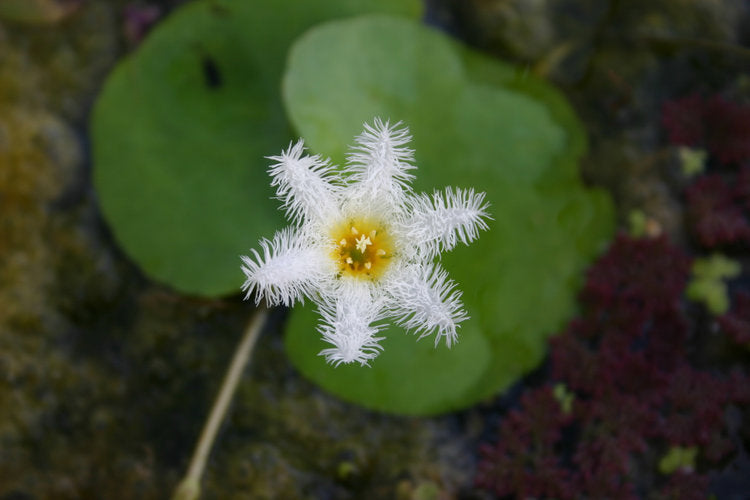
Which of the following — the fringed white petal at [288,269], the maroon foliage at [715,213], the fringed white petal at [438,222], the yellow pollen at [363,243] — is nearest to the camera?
the fringed white petal at [288,269]

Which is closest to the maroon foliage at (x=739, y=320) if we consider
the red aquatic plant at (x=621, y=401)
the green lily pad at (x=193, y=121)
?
the red aquatic plant at (x=621, y=401)

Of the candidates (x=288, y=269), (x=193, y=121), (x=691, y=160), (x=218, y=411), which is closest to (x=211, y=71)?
(x=193, y=121)

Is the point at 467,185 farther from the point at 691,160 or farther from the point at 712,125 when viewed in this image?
the point at 712,125

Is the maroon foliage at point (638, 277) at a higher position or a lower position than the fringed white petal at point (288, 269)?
higher

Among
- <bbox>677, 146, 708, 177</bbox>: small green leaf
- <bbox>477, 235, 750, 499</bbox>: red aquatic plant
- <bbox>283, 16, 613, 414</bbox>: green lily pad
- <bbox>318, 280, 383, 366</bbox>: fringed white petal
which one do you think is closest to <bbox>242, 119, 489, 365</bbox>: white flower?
<bbox>318, 280, 383, 366</bbox>: fringed white petal

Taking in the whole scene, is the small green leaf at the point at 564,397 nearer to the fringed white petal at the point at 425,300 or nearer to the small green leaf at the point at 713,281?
the small green leaf at the point at 713,281

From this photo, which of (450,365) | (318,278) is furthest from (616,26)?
(318,278)

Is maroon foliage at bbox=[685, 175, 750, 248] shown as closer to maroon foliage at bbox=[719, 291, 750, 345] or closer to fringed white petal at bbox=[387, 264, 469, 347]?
maroon foliage at bbox=[719, 291, 750, 345]
